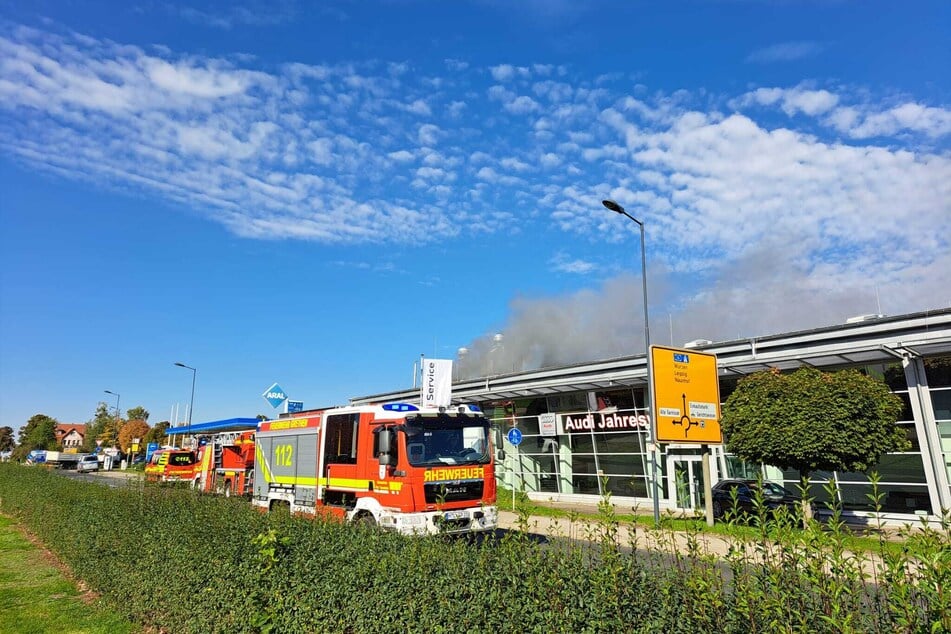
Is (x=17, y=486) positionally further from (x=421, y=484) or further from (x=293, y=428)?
(x=421, y=484)

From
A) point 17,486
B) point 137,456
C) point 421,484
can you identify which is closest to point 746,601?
point 421,484

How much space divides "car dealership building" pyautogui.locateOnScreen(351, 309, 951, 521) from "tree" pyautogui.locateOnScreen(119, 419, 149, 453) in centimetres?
6153

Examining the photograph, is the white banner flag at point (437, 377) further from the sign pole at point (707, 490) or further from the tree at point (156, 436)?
the tree at point (156, 436)

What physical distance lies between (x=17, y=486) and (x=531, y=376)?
21.3m

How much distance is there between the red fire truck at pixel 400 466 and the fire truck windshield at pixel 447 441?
20mm

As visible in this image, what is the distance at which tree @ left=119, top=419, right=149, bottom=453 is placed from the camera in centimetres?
7994

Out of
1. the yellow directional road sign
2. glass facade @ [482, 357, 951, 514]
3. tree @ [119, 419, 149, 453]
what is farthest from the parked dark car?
tree @ [119, 419, 149, 453]

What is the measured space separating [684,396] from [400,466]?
10.9 m

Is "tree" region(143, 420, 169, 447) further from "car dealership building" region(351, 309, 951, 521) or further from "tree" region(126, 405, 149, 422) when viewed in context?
"car dealership building" region(351, 309, 951, 521)

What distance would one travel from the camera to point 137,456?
83.2 metres

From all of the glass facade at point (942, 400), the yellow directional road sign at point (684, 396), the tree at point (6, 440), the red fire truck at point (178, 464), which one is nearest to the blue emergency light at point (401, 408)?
the yellow directional road sign at point (684, 396)

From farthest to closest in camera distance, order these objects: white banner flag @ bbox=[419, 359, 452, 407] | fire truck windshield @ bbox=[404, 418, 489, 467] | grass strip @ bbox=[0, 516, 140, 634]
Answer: white banner flag @ bbox=[419, 359, 452, 407] → fire truck windshield @ bbox=[404, 418, 489, 467] → grass strip @ bbox=[0, 516, 140, 634]

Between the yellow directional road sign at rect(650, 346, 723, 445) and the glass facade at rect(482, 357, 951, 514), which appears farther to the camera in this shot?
the glass facade at rect(482, 357, 951, 514)

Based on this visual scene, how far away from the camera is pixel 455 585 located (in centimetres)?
381
